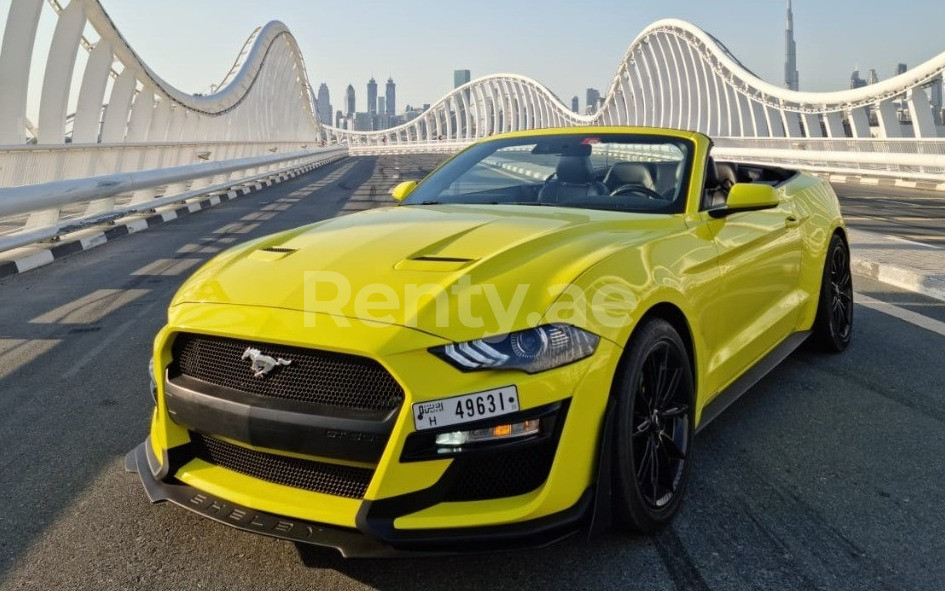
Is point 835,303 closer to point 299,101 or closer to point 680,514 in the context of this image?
point 680,514

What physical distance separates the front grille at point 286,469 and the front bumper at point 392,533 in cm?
12

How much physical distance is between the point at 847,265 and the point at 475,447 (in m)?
3.98

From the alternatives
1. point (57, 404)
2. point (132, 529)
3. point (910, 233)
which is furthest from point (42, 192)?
point (910, 233)

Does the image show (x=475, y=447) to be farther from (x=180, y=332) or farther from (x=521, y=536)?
(x=180, y=332)

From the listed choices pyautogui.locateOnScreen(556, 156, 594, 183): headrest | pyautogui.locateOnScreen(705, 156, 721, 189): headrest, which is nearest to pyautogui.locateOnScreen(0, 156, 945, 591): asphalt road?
pyautogui.locateOnScreen(705, 156, 721, 189): headrest

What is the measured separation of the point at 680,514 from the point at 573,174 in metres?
1.85

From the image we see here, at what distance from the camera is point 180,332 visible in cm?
272

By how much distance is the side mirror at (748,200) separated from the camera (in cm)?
359

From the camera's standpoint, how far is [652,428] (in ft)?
9.37

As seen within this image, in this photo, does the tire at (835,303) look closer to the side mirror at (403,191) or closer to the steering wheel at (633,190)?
the steering wheel at (633,190)

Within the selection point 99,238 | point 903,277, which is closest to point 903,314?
point 903,277

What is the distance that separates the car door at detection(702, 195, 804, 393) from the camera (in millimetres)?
3492

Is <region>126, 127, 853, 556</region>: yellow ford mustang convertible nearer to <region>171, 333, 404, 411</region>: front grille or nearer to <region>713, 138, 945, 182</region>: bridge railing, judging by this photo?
<region>171, 333, 404, 411</region>: front grille

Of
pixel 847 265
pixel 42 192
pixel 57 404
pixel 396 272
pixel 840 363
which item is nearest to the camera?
pixel 396 272
